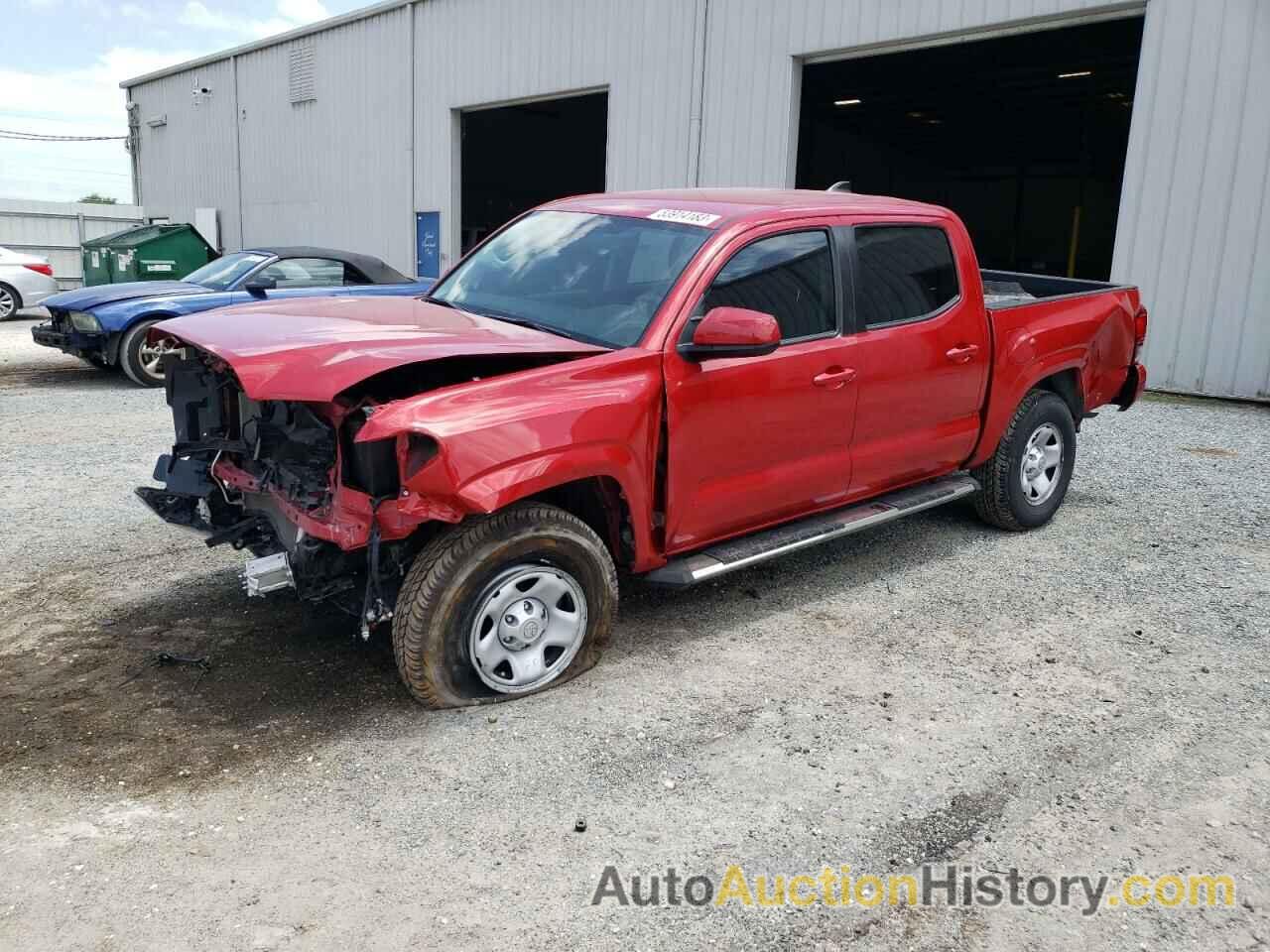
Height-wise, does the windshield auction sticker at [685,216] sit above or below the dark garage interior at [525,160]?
below

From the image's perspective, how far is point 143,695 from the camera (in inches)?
157

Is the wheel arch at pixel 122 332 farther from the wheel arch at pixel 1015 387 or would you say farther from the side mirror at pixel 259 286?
the wheel arch at pixel 1015 387

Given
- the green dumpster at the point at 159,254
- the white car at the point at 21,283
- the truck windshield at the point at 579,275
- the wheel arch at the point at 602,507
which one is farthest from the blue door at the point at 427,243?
the wheel arch at the point at 602,507

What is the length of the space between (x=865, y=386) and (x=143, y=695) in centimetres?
333

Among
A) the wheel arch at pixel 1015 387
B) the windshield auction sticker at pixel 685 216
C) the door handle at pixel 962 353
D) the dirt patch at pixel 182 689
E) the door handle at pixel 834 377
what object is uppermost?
the windshield auction sticker at pixel 685 216

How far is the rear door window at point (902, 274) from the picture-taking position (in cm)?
498

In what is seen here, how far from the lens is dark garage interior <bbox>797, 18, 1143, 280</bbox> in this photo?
1856 centimetres

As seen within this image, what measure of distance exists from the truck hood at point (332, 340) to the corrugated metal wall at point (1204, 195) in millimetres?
9390

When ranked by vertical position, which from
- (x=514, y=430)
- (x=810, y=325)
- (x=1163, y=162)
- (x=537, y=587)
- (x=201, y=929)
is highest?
(x=1163, y=162)

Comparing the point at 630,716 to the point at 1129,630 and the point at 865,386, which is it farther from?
the point at 1129,630

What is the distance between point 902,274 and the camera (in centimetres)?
518

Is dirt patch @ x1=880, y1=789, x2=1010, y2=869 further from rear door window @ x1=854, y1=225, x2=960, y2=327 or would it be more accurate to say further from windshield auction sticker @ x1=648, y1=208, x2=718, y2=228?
windshield auction sticker @ x1=648, y1=208, x2=718, y2=228

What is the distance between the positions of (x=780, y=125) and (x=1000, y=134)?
17.4 metres

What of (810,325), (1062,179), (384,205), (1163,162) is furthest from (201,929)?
(1062,179)
